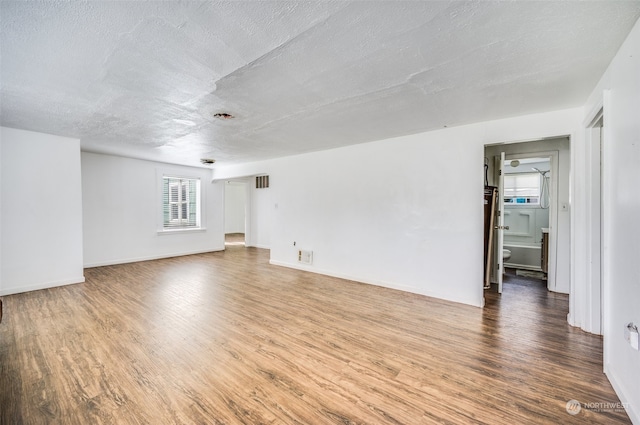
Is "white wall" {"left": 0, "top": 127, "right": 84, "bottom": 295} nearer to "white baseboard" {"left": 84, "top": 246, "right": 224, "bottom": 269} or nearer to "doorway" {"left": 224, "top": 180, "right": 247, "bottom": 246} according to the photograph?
"white baseboard" {"left": 84, "top": 246, "right": 224, "bottom": 269}

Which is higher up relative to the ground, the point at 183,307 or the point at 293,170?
the point at 293,170

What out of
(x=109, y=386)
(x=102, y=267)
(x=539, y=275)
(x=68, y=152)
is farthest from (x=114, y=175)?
(x=539, y=275)

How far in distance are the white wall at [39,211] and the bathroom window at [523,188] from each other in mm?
8710

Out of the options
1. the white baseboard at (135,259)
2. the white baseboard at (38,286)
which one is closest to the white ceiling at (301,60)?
the white baseboard at (38,286)

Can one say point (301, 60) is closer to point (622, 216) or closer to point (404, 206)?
point (622, 216)

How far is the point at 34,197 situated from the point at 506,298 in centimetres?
718

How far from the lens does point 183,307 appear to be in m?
3.35

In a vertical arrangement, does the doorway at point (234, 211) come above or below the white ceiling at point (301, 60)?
below

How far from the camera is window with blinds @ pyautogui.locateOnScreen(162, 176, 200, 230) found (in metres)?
6.87

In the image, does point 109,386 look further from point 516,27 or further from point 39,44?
point 516,27

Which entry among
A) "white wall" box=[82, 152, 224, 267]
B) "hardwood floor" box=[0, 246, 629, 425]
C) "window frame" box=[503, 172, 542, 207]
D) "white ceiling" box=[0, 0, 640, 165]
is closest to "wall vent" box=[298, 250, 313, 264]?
"hardwood floor" box=[0, 246, 629, 425]

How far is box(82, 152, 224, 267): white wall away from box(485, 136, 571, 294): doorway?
7.04 meters

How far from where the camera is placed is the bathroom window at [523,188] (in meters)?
6.05

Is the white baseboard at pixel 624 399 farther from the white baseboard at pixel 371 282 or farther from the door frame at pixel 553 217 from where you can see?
the door frame at pixel 553 217
